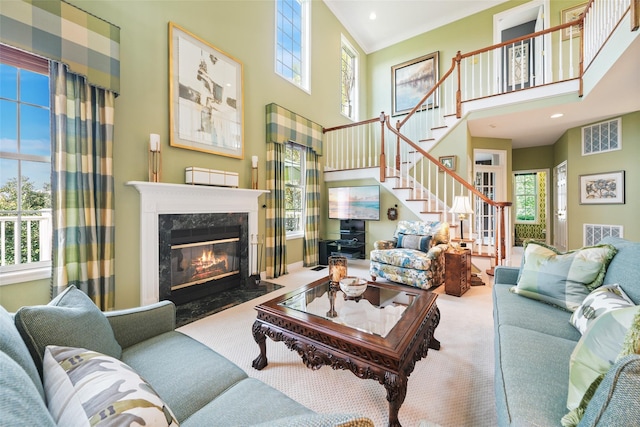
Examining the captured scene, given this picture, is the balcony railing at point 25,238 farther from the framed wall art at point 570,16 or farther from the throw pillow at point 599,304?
the framed wall art at point 570,16

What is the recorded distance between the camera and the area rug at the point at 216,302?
2.75 m

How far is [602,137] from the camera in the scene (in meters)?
4.81

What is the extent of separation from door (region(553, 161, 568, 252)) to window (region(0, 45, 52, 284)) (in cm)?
808

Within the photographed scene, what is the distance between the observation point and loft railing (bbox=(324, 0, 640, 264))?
3898 millimetres

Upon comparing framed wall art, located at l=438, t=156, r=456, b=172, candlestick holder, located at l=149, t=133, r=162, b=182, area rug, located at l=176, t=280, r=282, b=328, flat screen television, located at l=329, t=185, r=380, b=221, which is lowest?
area rug, located at l=176, t=280, r=282, b=328

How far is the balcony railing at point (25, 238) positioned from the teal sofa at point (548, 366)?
3348 millimetres

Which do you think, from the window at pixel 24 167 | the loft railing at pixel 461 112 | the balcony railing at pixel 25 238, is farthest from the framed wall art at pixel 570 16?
the balcony railing at pixel 25 238

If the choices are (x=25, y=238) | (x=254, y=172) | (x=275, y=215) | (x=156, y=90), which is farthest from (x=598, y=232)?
(x=25, y=238)

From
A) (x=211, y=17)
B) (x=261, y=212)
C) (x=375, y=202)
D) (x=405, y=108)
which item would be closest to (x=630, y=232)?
(x=375, y=202)

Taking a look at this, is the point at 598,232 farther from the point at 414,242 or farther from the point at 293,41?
the point at 293,41

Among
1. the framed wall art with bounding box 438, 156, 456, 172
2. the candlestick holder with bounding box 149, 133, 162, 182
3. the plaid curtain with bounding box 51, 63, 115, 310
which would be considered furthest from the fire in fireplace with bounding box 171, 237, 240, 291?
the framed wall art with bounding box 438, 156, 456, 172

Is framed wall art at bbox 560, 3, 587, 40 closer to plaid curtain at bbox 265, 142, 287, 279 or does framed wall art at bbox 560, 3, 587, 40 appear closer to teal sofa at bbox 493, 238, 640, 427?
teal sofa at bbox 493, 238, 640, 427

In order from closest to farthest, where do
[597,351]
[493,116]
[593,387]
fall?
[593,387] < [597,351] < [493,116]

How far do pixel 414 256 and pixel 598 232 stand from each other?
4.21 meters
